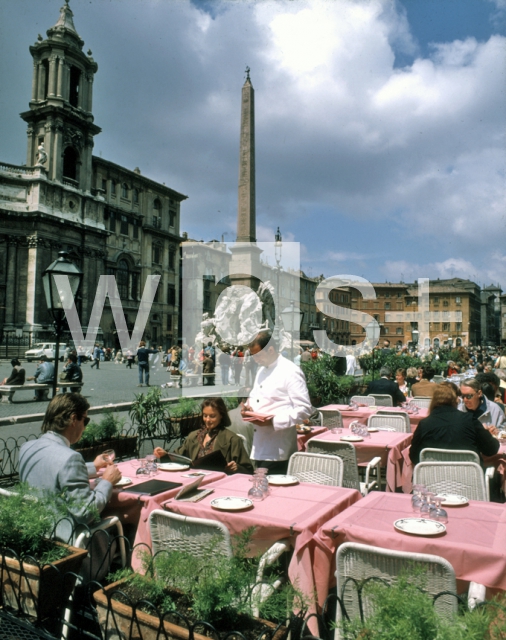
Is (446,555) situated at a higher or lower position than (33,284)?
lower

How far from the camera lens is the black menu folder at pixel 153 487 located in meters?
3.51

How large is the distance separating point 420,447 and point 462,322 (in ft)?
326

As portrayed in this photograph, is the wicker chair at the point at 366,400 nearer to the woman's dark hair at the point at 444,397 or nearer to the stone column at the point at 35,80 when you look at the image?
the woman's dark hair at the point at 444,397

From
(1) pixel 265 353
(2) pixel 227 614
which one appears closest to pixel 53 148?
(1) pixel 265 353

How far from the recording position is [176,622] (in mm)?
2035

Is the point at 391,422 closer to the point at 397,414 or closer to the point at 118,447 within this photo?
the point at 397,414

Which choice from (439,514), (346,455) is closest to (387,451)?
(346,455)

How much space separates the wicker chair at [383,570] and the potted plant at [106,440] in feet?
13.2

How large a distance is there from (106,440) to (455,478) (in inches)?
159

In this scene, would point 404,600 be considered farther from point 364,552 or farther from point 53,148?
point 53,148

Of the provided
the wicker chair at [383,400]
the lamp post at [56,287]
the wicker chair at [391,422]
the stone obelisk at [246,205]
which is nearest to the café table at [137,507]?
the lamp post at [56,287]

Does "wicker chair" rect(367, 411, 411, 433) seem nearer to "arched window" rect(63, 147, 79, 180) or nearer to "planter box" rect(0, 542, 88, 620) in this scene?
"planter box" rect(0, 542, 88, 620)

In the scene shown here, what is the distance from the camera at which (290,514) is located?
3078mm

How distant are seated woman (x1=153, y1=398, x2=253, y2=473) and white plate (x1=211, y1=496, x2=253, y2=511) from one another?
45.5 inches
